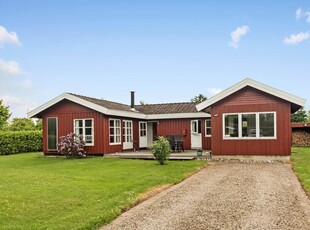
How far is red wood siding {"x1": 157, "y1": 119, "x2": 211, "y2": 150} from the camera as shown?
22047mm

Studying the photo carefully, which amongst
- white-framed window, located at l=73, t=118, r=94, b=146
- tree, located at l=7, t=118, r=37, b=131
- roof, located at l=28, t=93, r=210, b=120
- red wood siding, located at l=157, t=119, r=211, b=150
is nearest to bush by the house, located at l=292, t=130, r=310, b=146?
roof, located at l=28, t=93, r=210, b=120

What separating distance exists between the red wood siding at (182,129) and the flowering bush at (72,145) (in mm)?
6067

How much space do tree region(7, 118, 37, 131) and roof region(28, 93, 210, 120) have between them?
22409mm

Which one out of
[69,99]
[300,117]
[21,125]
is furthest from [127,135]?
[300,117]

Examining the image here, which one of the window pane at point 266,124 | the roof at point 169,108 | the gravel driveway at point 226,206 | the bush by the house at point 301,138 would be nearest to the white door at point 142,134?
the roof at point 169,108

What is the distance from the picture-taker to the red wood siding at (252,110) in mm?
15828

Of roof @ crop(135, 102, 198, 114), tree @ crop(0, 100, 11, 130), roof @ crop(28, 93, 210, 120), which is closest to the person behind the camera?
roof @ crop(28, 93, 210, 120)

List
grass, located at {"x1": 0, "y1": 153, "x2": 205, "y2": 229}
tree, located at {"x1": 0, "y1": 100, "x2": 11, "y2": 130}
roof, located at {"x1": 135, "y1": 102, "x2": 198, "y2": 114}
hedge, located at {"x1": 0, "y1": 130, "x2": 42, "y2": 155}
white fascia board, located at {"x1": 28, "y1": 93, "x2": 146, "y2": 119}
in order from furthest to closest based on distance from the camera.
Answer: tree, located at {"x1": 0, "y1": 100, "x2": 11, "y2": 130} → hedge, located at {"x1": 0, "y1": 130, "x2": 42, "y2": 155} → roof, located at {"x1": 135, "y1": 102, "x2": 198, "y2": 114} → white fascia board, located at {"x1": 28, "y1": 93, "x2": 146, "y2": 119} → grass, located at {"x1": 0, "y1": 153, "x2": 205, "y2": 229}

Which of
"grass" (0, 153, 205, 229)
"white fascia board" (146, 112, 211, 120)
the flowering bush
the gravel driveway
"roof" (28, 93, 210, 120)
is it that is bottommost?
the gravel driveway

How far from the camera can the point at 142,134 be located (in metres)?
23.6

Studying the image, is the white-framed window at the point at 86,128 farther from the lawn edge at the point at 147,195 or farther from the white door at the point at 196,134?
the lawn edge at the point at 147,195

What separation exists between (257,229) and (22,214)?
434 centimetres

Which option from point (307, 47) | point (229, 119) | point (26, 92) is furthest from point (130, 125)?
point (307, 47)

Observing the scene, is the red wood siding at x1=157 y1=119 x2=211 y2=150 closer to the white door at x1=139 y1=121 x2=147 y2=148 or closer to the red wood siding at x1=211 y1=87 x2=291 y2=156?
the white door at x1=139 y1=121 x2=147 y2=148
